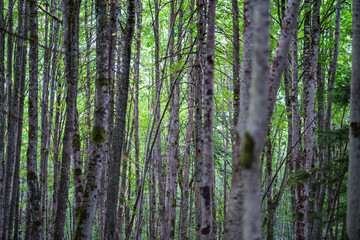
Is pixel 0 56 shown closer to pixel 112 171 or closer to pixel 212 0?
pixel 112 171

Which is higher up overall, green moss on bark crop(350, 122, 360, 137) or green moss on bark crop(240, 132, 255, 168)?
green moss on bark crop(350, 122, 360, 137)

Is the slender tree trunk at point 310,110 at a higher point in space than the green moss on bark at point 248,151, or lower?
higher

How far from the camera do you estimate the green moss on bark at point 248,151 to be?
2.65 m

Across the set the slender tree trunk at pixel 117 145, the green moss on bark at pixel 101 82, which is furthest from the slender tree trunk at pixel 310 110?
the green moss on bark at pixel 101 82

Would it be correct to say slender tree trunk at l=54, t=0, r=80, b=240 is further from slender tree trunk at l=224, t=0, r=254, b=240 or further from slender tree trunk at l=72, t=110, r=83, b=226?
slender tree trunk at l=224, t=0, r=254, b=240

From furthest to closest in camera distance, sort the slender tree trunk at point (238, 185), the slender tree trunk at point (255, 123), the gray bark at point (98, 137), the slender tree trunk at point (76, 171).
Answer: the slender tree trunk at point (76, 171) → the gray bark at point (98, 137) → the slender tree trunk at point (238, 185) → the slender tree trunk at point (255, 123)

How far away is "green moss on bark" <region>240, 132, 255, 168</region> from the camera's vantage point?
8.70ft

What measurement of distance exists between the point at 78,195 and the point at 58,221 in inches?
31.8

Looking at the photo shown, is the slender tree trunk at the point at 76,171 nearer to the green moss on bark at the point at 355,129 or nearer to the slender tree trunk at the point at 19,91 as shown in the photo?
the slender tree trunk at the point at 19,91

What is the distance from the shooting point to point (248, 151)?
Answer: 2.68 meters

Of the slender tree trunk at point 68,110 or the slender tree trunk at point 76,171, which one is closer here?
the slender tree trunk at point 68,110

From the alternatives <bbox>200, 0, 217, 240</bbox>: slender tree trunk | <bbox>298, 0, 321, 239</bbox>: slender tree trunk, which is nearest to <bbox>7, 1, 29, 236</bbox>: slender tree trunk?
<bbox>200, 0, 217, 240</bbox>: slender tree trunk

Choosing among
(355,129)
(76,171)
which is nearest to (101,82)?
(76,171)

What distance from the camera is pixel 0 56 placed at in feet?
32.8
